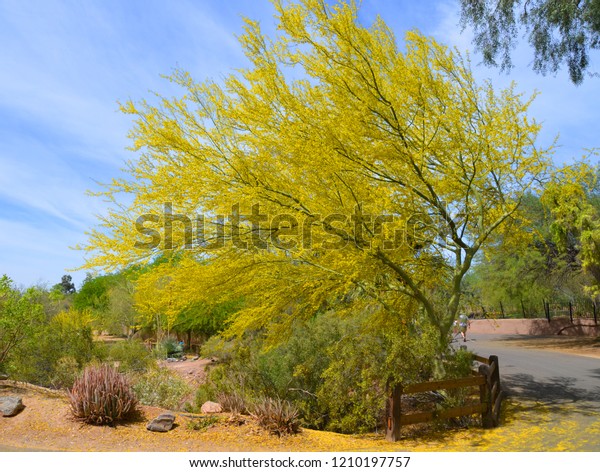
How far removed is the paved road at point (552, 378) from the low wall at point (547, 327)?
10.1 meters

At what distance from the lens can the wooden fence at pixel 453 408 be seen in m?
8.85

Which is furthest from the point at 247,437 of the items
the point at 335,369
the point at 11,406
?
the point at 11,406

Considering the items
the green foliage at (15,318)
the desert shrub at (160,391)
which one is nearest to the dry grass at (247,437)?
the desert shrub at (160,391)

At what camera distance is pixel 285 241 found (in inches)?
384

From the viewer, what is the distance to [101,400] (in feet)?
29.4

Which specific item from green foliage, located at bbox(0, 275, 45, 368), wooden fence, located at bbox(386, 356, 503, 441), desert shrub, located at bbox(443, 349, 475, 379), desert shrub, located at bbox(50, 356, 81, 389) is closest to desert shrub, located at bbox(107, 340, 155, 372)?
desert shrub, located at bbox(50, 356, 81, 389)

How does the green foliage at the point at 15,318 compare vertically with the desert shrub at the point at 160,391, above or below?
above

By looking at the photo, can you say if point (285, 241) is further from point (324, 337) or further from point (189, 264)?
point (324, 337)

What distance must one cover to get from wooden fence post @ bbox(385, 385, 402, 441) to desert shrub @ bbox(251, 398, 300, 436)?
171cm

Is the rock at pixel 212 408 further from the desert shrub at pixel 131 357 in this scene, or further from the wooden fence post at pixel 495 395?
the desert shrub at pixel 131 357

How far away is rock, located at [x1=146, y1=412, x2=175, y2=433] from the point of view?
8797 mm

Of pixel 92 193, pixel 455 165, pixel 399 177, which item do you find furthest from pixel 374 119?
pixel 92 193

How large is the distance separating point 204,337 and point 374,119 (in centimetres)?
2719

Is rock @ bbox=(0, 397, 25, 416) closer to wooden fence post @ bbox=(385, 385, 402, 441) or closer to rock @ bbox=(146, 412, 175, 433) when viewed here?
rock @ bbox=(146, 412, 175, 433)
